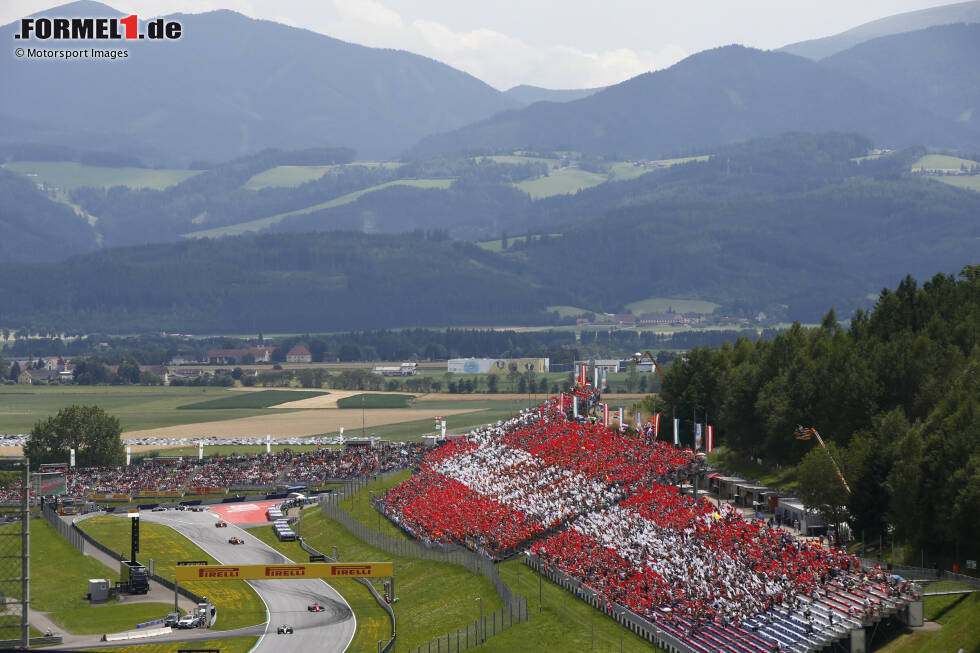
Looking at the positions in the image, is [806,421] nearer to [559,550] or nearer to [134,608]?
[559,550]

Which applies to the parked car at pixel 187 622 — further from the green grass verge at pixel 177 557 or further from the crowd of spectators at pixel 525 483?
the crowd of spectators at pixel 525 483

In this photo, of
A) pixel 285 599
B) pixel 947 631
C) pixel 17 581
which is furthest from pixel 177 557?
pixel 947 631

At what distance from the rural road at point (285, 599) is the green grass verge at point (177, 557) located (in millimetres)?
662

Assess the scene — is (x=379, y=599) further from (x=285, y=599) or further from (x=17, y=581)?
(x=17, y=581)

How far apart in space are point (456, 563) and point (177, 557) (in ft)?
77.3

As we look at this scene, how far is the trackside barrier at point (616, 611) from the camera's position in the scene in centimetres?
5713

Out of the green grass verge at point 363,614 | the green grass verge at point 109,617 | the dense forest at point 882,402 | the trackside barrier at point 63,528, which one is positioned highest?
the dense forest at point 882,402

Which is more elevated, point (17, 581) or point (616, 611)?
point (17, 581)

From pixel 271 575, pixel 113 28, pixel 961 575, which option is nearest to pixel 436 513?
pixel 271 575

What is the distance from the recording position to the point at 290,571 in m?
73.1

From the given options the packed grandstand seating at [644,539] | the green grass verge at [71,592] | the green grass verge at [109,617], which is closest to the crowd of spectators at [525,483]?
the packed grandstand seating at [644,539]

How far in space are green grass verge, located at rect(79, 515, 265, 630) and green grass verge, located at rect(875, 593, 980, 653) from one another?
104ft

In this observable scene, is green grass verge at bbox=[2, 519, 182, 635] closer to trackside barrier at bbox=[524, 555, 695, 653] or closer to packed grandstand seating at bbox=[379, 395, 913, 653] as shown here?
packed grandstand seating at bbox=[379, 395, 913, 653]

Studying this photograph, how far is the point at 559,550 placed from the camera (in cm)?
7150
